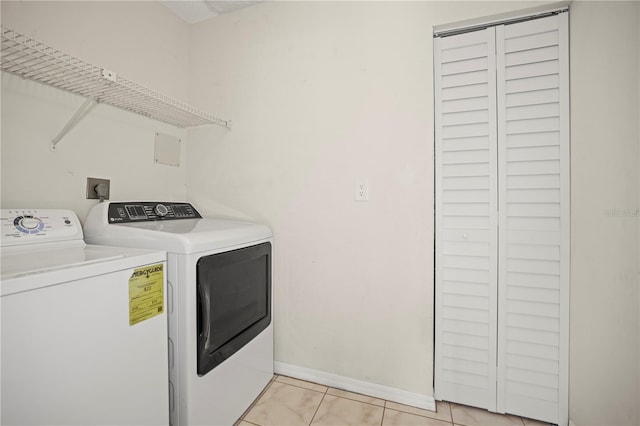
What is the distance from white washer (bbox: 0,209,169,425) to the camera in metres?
0.69

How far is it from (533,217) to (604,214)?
268mm

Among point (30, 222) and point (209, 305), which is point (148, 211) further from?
point (209, 305)

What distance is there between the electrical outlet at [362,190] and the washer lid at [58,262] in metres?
0.98

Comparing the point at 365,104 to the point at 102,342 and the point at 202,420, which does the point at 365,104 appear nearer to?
the point at 102,342

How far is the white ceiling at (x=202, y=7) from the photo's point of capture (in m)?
1.81

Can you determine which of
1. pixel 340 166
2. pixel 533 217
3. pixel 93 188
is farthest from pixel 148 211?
pixel 533 217

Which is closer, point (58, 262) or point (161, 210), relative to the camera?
point (58, 262)

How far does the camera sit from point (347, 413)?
1.45 meters

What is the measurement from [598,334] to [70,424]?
1.83 metres

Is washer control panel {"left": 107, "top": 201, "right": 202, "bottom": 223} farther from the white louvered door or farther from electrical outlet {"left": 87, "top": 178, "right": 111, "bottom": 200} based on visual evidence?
the white louvered door

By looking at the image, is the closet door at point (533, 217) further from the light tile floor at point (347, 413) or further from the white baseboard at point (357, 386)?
the white baseboard at point (357, 386)

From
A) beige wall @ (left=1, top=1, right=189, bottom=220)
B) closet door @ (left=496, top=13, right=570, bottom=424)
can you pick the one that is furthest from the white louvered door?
beige wall @ (left=1, top=1, right=189, bottom=220)

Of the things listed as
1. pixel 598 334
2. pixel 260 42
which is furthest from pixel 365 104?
pixel 598 334

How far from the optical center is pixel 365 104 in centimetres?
159
